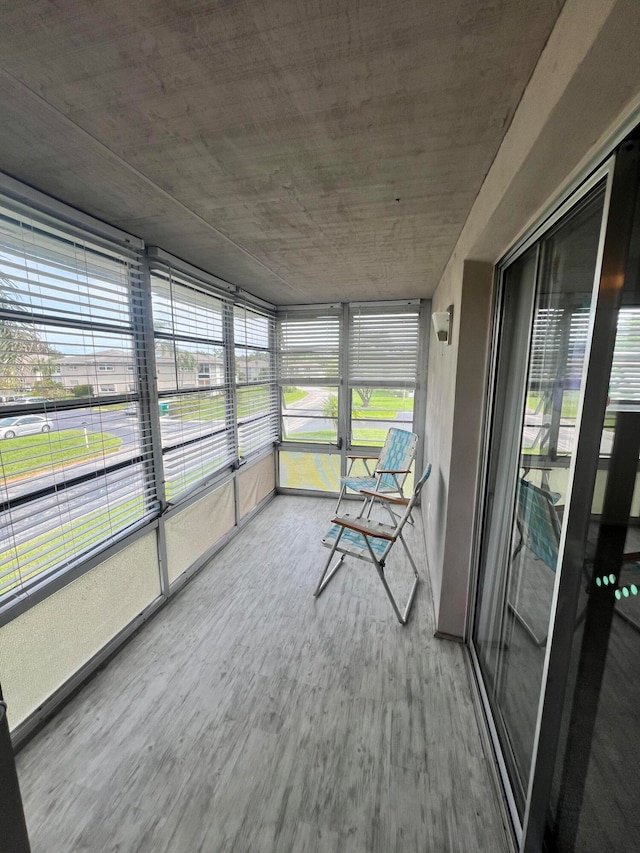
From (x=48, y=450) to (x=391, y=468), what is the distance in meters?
2.98

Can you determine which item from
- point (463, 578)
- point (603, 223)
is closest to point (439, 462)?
point (463, 578)

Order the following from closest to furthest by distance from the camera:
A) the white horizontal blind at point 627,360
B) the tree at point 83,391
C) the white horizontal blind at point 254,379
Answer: the white horizontal blind at point 627,360
the tree at point 83,391
the white horizontal blind at point 254,379

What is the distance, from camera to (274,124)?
40.9 inches

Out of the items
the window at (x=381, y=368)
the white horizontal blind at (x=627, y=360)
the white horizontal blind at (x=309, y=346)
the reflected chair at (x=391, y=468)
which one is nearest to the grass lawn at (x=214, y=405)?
the white horizontal blind at (x=309, y=346)

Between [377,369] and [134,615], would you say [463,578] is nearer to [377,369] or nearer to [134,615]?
[134,615]

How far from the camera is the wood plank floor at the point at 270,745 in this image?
1.18 m

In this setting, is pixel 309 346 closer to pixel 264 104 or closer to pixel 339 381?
pixel 339 381

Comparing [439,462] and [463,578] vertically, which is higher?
[439,462]

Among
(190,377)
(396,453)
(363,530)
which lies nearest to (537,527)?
(363,530)

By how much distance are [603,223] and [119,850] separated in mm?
2368

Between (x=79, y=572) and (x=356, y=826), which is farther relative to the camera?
(x=79, y=572)

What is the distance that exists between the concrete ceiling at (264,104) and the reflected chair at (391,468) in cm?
232

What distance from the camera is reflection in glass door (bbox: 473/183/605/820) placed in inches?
37.6

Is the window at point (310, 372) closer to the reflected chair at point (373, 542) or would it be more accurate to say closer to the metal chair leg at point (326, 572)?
the metal chair leg at point (326, 572)
